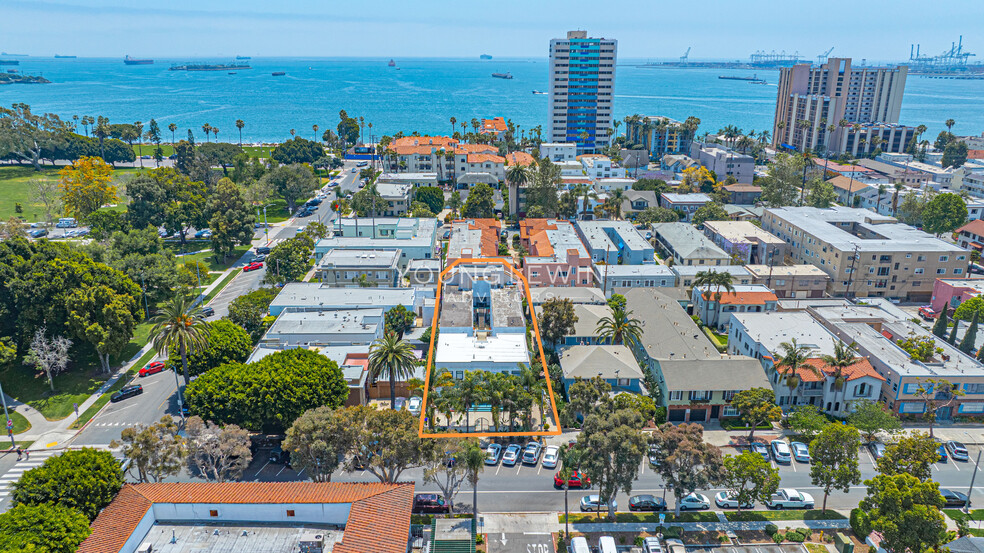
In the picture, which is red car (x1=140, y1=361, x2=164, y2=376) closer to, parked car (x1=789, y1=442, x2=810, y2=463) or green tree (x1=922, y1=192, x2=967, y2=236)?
parked car (x1=789, y1=442, x2=810, y2=463)

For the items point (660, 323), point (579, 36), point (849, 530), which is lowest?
point (849, 530)

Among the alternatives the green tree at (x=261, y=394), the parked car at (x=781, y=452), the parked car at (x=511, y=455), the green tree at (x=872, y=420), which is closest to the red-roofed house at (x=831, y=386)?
the green tree at (x=872, y=420)

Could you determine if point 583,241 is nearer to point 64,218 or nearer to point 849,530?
point 849,530

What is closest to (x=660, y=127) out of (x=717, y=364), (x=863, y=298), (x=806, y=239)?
(x=806, y=239)

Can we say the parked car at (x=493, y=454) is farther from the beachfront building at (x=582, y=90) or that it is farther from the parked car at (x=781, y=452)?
the beachfront building at (x=582, y=90)

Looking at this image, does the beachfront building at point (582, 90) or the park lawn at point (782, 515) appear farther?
the beachfront building at point (582, 90)
